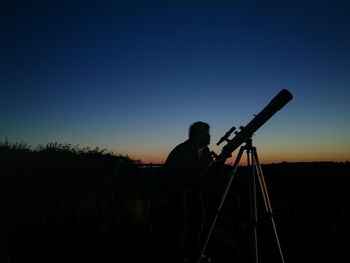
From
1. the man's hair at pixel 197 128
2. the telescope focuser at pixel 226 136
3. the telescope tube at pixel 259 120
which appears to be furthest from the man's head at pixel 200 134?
the telescope tube at pixel 259 120

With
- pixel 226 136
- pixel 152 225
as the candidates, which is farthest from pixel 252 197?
pixel 152 225

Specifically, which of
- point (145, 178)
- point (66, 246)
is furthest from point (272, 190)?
point (66, 246)

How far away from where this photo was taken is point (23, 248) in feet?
15.7

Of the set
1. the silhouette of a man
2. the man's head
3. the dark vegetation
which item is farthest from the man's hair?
the dark vegetation

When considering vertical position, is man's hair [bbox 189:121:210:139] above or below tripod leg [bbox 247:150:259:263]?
above

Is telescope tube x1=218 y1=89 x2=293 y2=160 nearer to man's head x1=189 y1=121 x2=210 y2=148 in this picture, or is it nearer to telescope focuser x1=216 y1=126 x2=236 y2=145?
telescope focuser x1=216 y1=126 x2=236 y2=145

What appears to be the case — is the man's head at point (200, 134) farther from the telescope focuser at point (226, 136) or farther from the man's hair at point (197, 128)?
the telescope focuser at point (226, 136)

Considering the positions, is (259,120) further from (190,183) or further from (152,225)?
(152,225)

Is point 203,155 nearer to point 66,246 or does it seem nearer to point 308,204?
point 66,246

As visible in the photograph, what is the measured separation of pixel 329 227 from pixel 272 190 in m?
4.65

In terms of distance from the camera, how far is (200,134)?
15.6 feet

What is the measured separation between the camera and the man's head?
15.5 feet

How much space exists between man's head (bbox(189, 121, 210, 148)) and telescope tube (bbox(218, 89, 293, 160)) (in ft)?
1.61

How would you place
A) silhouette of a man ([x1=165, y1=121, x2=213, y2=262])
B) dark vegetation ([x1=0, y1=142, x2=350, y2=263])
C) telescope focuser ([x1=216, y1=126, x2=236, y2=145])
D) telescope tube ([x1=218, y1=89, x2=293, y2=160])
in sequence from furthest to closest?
1. dark vegetation ([x1=0, y1=142, x2=350, y2=263])
2. silhouette of a man ([x1=165, y1=121, x2=213, y2=262])
3. telescope focuser ([x1=216, y1=126, x2=236, y2=145])
4. telescope tube ([x1=218, y1=89, x2=293, y2=160])
